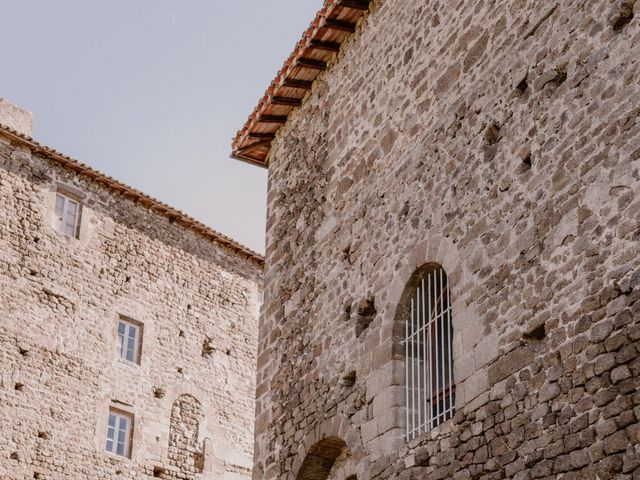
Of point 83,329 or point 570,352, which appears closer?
point 570,352

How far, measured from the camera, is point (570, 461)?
647 cm

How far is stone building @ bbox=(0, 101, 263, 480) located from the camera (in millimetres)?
17047

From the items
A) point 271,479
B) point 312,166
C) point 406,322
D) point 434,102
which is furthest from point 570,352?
point 312,166

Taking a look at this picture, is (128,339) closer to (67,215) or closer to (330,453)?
(67,215)

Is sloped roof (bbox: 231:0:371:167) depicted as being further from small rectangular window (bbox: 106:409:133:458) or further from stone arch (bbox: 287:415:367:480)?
small rectangular window (bbox: 106:409:133:458)

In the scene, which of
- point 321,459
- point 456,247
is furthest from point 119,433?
point 456,247

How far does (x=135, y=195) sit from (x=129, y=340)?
115 inches

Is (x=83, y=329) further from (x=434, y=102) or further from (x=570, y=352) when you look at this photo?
(x=570, y=352)

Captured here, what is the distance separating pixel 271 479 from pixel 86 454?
785 centimetres

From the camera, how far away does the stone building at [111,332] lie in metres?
17.0

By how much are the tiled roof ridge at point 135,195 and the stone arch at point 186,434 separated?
139 inches

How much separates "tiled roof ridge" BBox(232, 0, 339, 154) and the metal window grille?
3.78 meters

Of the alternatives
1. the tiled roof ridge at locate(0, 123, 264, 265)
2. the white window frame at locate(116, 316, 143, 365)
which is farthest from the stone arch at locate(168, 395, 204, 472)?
the tiled roof ridge at locate(0, 123, 264, 265)

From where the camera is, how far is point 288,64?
11914mm
